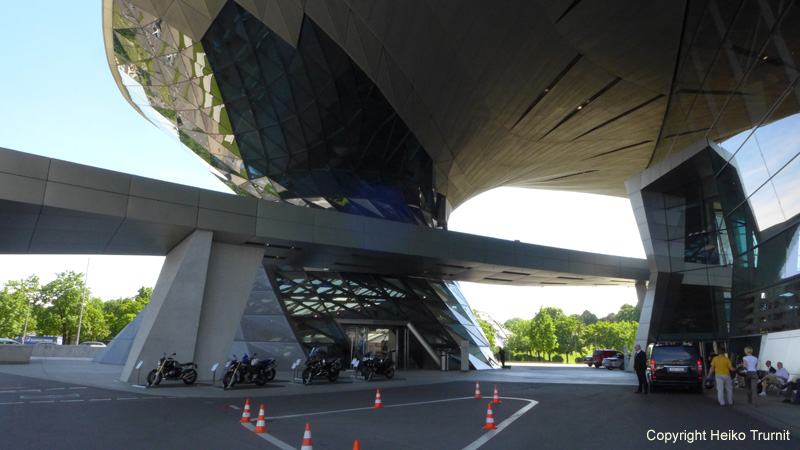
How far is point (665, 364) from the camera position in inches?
634

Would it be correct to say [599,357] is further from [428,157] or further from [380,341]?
[428,157]

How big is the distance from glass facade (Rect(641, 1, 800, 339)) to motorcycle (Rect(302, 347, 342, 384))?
1419cm

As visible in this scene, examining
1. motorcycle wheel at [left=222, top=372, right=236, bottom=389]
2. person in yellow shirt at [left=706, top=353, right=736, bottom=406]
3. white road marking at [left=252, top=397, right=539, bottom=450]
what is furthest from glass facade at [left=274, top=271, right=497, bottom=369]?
person in yellow shirt at [left=706, top=353, right=736, bottom=406]

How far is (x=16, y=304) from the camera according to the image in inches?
2359

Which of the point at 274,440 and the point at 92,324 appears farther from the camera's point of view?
the point at 92,324

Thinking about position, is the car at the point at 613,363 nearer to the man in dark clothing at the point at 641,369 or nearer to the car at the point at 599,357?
the car at the point at 599,357

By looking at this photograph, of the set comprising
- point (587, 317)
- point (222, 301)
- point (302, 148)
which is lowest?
point (222, 301)

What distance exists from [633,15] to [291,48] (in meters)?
12.9

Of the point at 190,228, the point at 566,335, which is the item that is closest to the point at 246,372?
the point at 190,228

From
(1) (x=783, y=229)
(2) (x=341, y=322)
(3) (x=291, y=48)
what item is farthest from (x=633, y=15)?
(2) (x=341, y=322)

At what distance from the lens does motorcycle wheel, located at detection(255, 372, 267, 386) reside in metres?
16.7

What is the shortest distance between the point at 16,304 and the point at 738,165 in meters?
72.9

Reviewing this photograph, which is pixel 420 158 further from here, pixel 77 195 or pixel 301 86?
pixel 77 195

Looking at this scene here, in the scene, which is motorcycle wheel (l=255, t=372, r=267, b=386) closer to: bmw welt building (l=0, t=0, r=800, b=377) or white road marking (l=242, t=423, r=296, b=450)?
bmw welt building (l=0, t=0, r=800, b=377)
